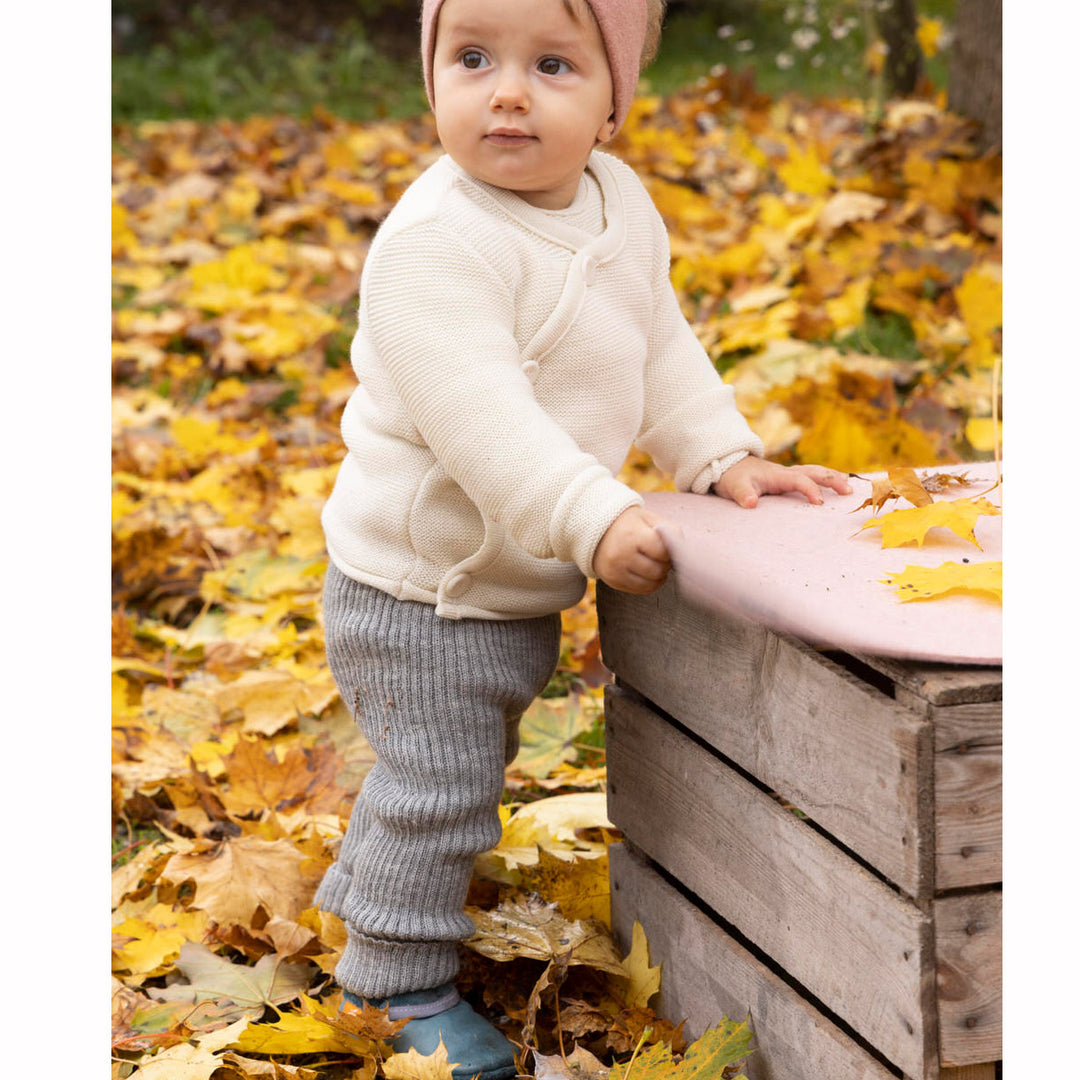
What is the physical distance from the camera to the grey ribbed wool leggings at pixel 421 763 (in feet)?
5.15

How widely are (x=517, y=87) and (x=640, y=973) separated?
3.38 ft

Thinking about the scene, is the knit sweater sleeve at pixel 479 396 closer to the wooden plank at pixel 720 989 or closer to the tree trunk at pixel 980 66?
the wooden plank at pixel 720 989

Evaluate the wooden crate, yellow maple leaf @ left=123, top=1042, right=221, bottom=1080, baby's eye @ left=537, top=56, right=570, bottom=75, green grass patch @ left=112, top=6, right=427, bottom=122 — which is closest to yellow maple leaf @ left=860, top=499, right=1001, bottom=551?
the wooden crate

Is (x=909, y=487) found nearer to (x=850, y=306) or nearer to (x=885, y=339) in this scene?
→ (x=885, y=339)

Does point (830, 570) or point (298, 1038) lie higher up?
point (830, 570)

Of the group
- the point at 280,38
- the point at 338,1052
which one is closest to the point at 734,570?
the point at 338,1052

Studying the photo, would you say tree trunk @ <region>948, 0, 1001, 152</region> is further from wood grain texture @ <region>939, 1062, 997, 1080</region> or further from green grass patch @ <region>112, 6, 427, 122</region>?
green grass patch @ <region>112, 6, 427, 122</region>

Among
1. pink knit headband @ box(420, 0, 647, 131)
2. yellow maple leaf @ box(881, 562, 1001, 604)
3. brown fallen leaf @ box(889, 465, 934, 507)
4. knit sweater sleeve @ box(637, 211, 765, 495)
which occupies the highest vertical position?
pink knit headband @ box(420, 0, 647, 131)

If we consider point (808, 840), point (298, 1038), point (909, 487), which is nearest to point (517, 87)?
point (909, 487)

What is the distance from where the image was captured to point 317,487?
3209mm

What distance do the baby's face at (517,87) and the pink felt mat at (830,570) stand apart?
41 centimetres

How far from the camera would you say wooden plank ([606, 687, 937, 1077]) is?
1.20 meters

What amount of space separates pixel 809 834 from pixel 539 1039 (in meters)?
0.52

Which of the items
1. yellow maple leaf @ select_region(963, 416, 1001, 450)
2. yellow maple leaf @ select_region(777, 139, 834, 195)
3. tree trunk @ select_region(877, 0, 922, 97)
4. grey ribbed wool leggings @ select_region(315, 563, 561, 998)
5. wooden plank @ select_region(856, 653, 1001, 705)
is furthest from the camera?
tree trunk @ select_region(877, 0, 922, 97)
